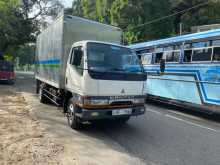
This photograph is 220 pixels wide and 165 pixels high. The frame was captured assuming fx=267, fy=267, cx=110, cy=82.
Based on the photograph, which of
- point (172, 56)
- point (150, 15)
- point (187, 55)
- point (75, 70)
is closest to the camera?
point (75, 70)

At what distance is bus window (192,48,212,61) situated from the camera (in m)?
9.99

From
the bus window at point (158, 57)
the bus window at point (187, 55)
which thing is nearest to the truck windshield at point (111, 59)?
the bus window at point (187, 55)

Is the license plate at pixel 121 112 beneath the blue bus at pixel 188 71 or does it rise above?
beneath

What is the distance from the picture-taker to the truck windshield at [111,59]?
707cm

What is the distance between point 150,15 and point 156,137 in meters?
23.0

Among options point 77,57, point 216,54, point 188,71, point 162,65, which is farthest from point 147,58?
point 77,57

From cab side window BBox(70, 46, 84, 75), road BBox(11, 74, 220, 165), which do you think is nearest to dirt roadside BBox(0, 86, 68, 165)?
road BBox(11, 74, 220, 165)

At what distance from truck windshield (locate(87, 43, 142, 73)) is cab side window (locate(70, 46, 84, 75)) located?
0.78 feet

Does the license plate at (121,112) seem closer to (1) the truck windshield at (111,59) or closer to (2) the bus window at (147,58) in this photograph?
(1) the truck windshield at (111,59)

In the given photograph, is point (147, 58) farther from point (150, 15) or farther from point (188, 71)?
point (150, 15)

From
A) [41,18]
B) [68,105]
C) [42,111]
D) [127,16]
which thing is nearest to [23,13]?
[41,18]

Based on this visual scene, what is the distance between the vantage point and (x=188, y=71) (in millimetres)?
10953

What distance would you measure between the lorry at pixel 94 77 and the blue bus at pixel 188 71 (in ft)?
4.57

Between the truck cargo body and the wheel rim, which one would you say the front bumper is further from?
the truck cargo body
